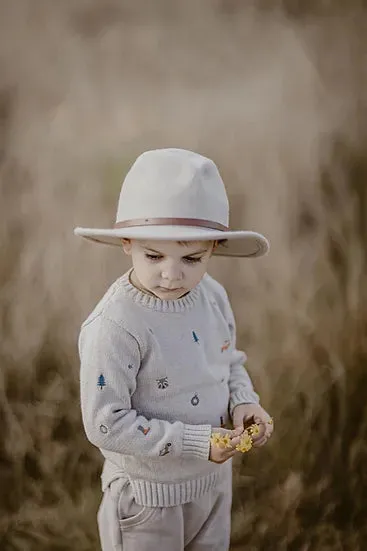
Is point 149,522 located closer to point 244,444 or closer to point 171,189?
point 244,444

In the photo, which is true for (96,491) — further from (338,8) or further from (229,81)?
(338,8)

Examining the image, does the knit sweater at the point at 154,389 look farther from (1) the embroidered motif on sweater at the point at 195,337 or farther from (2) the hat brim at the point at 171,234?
(2) the hat brim at the point at 171,234

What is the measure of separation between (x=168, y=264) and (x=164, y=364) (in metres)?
0.18

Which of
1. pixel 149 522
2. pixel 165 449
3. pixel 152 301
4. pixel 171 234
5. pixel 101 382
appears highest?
→ pixel 171 234

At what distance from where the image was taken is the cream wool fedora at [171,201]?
110 centimetres

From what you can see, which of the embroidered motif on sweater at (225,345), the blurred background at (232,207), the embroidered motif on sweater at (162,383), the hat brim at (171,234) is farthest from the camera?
the blurred background at (232,207)

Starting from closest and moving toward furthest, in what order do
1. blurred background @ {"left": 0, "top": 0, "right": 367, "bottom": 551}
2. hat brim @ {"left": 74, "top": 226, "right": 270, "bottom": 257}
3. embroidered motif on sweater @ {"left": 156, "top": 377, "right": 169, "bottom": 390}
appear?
hat brim @ {"left": 74, "top": 226, "right": 270, "bottom": 257} → embroidered motif on sweater @ {"left": 156, "top": 377, "right": 169, "bottom": 390} → blurred background @ {"left": 0, "top": 0, "right": 367, "bottom": 551}

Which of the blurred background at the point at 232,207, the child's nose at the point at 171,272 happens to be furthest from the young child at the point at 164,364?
the blurred background at the point at 232,207

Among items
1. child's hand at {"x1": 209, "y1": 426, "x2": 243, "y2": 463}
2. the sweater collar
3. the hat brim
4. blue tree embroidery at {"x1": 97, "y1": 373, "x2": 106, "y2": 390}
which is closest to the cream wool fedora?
the hat brim

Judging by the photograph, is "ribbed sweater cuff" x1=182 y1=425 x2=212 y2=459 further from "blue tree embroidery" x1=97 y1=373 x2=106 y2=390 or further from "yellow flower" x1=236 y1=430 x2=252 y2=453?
"blue tree embroidery" x1=97 y1=373 x2=106 y2=390

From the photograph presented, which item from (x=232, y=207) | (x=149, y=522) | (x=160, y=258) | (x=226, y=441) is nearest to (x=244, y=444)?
(x=226, y=441)

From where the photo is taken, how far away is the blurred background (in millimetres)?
1652

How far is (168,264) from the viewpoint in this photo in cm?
113

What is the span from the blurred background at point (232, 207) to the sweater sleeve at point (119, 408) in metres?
0.58
